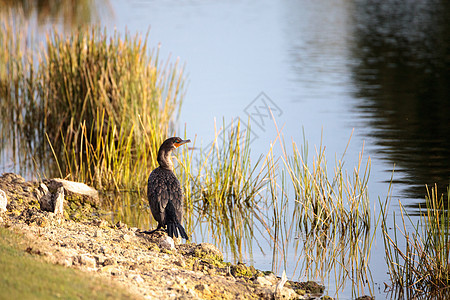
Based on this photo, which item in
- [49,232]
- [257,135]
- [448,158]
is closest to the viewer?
[49,232]

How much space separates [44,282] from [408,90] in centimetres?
1090

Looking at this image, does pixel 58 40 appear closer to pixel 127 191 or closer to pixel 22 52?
pixel 22 52

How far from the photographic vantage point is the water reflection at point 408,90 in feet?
29.2

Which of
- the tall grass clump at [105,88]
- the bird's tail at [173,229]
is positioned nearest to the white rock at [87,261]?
the bird's tail at [173,229]

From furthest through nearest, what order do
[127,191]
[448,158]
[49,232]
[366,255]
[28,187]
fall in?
[448,158], [127,191], [28,187], [366,255], [49,232]

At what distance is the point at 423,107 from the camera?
1200 cm

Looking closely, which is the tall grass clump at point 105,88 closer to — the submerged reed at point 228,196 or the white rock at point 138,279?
the submerged reed at point 228,196

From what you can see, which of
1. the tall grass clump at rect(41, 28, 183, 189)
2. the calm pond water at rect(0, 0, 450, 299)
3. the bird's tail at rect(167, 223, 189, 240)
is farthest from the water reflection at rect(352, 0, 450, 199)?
the tall grass clump at rect(41, 28, 183, 189)

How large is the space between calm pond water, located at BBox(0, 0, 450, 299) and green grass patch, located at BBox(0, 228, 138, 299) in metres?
2.09

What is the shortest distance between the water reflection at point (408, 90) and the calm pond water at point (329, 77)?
0.02 meters

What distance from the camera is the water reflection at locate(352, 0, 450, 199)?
8.91 m

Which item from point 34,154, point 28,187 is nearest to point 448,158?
point 28,187

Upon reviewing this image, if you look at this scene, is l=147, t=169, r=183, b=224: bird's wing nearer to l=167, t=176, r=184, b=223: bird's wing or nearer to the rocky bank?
l=167, t=176, r=184, b=223: bird's wing

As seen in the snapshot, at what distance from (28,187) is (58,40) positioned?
3.37 metres
